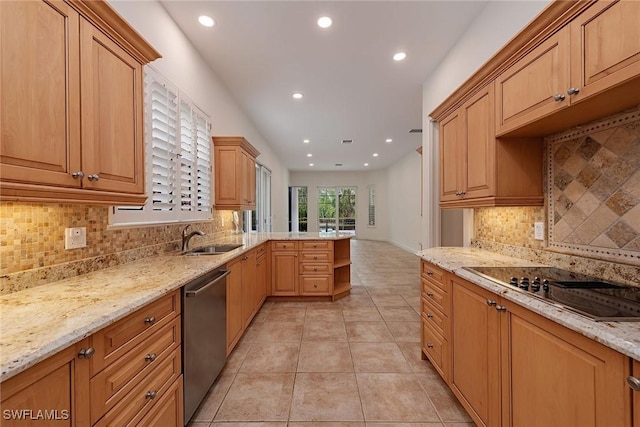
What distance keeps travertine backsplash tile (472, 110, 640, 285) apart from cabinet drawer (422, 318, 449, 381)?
88 cm

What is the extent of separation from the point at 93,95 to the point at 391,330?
3077 millimetres

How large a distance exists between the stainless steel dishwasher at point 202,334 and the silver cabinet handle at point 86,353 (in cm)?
62

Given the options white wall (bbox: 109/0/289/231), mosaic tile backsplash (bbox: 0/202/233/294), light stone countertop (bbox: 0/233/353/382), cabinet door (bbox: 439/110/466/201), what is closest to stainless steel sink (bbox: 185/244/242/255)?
mosaic tile backsplash (bbox: 0/202/233/294)

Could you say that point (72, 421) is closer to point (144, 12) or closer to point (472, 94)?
point (144, 12)

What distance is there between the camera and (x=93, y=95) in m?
1.27

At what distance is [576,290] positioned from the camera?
4.17 ft

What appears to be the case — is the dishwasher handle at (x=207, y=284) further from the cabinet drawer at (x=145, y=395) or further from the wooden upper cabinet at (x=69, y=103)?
the wooden upper cabinet at (x=69, y=103)

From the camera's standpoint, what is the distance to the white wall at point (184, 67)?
2.12m

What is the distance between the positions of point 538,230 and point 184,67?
3375mm

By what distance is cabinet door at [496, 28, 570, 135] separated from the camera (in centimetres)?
132

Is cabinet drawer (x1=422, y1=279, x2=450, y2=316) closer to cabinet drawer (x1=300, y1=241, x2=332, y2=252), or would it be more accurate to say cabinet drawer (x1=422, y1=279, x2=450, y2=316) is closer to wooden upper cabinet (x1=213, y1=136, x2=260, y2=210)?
cabinet drawer (x1=300, y1=241, x2=332, y2=252)

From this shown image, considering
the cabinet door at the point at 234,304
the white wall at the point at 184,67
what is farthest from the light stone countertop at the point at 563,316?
the white wall at the point at 184,67

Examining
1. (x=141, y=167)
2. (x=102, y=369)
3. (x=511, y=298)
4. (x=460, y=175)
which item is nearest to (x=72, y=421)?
(x=102, y=369)

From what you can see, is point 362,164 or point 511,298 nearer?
point 511,298
